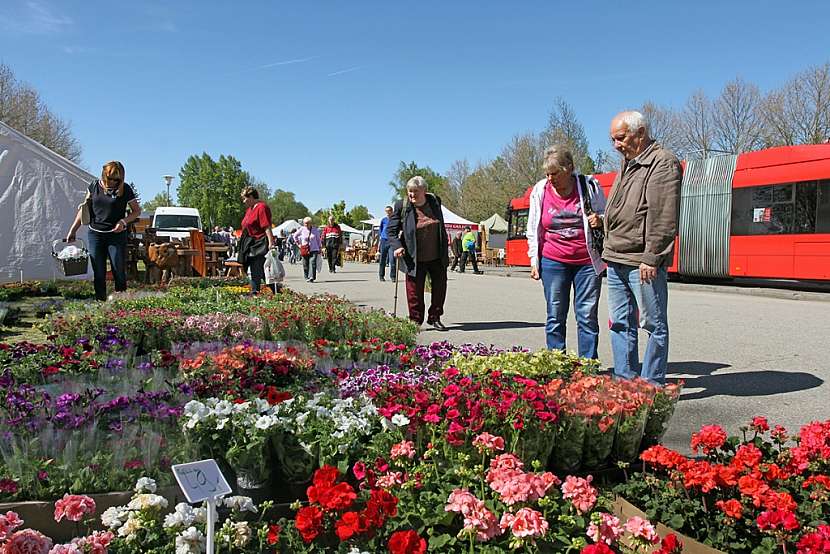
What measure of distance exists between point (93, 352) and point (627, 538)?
176 inches

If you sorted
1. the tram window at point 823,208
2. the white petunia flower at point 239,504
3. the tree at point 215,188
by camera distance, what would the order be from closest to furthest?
1. the white petunia flower at point 239,504
2. the tram window at point 823,208
3. the tree at point 215,188

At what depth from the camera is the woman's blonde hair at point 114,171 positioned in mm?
9508

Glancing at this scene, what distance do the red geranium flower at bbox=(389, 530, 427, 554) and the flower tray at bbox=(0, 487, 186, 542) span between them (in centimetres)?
112

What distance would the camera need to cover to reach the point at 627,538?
2527 mm

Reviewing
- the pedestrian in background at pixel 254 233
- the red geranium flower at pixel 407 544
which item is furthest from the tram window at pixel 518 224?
the red geranium flower at pixel 407 544

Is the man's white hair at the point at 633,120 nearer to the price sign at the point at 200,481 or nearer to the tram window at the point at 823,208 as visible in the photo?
the price sign at the point at 200,481

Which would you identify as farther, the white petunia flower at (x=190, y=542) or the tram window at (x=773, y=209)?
the tram window at (x=773, y=209)

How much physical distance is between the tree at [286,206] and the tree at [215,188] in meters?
30.9

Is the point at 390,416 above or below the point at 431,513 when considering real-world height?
above

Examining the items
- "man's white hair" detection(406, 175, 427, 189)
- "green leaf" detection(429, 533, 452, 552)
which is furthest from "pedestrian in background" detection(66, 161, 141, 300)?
"green leaf" detection(429, 533, 452, 552)

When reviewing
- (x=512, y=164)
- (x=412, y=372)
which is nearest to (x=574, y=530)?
(x=412, y=372)

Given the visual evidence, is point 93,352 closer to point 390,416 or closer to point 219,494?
point 390,416

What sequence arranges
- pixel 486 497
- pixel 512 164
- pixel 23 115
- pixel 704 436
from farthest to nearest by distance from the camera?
pixel 512 164 → pixel 23 115 → pixel 704 436 → pixel 486 497

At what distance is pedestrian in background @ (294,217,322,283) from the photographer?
20516 mm
